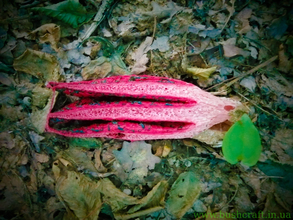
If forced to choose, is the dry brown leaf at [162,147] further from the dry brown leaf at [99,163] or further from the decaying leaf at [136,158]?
the dry brown leaf at [99,163]

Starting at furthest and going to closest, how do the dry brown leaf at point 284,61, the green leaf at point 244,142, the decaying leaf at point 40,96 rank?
1. the decaying leaf at point 40,96
2. the dry brown leaf at point 284,61
3. the green leaf at point 244,142

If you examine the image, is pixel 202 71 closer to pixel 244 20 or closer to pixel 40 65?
pixel 244 20

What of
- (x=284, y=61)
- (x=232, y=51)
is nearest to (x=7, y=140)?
(x=232, y=51)

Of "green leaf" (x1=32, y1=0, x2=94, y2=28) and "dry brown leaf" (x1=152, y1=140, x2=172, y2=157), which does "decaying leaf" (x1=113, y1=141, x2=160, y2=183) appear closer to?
"dry brown leaf" (x1=152, y1=140, x2=172, y2=157)

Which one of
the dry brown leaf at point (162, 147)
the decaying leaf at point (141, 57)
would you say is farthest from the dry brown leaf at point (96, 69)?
the dry brown leaf at point (162, 147)

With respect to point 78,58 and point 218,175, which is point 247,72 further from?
point 78,58

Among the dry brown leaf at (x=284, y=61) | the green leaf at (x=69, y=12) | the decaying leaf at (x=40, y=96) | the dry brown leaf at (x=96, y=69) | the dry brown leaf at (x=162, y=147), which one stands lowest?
the dry brown leaf at (x=162, y=147)

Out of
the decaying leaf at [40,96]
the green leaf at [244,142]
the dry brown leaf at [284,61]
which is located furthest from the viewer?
the decaying leaf at [40,96]

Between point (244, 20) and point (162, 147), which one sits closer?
point (244, 20)

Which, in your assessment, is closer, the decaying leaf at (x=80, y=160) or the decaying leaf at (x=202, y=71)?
the decaying leaf at (x=202, y=71)
